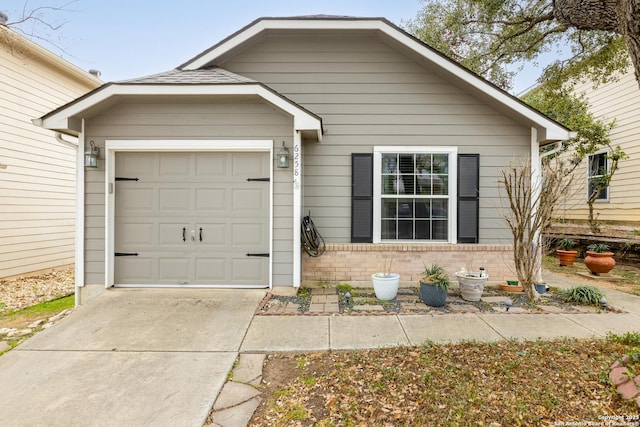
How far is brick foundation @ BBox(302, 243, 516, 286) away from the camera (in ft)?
18.2

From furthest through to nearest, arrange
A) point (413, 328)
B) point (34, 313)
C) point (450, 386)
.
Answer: point (34, 313) → point (413, 328) → point (450, 386)

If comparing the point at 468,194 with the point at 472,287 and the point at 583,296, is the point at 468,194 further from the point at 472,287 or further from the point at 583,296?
the point at 583,296

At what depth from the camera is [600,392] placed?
246 cm

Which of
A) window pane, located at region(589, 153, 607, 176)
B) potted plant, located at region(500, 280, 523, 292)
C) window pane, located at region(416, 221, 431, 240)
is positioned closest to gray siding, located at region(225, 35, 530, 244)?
potted plant, located at region(500, 280, 523, 292)

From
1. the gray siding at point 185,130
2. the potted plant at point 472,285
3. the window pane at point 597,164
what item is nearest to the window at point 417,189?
the potted plant at point 472,285

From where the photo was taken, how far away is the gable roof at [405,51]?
17.1 ft

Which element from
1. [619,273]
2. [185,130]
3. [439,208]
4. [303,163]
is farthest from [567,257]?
[185,130]

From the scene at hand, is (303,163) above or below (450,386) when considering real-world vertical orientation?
above

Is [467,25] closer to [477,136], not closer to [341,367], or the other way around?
[477,136]

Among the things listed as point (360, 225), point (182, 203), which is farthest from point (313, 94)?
point (182, 203)

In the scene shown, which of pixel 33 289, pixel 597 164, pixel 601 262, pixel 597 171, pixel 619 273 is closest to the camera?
pixel 33 289

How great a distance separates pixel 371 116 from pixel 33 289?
24.8 feet

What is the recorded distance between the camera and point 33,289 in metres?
6.25

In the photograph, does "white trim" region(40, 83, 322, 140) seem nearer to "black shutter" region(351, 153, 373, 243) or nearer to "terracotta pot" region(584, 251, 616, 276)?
"black shutter" region(351, 153, 373, 243)
